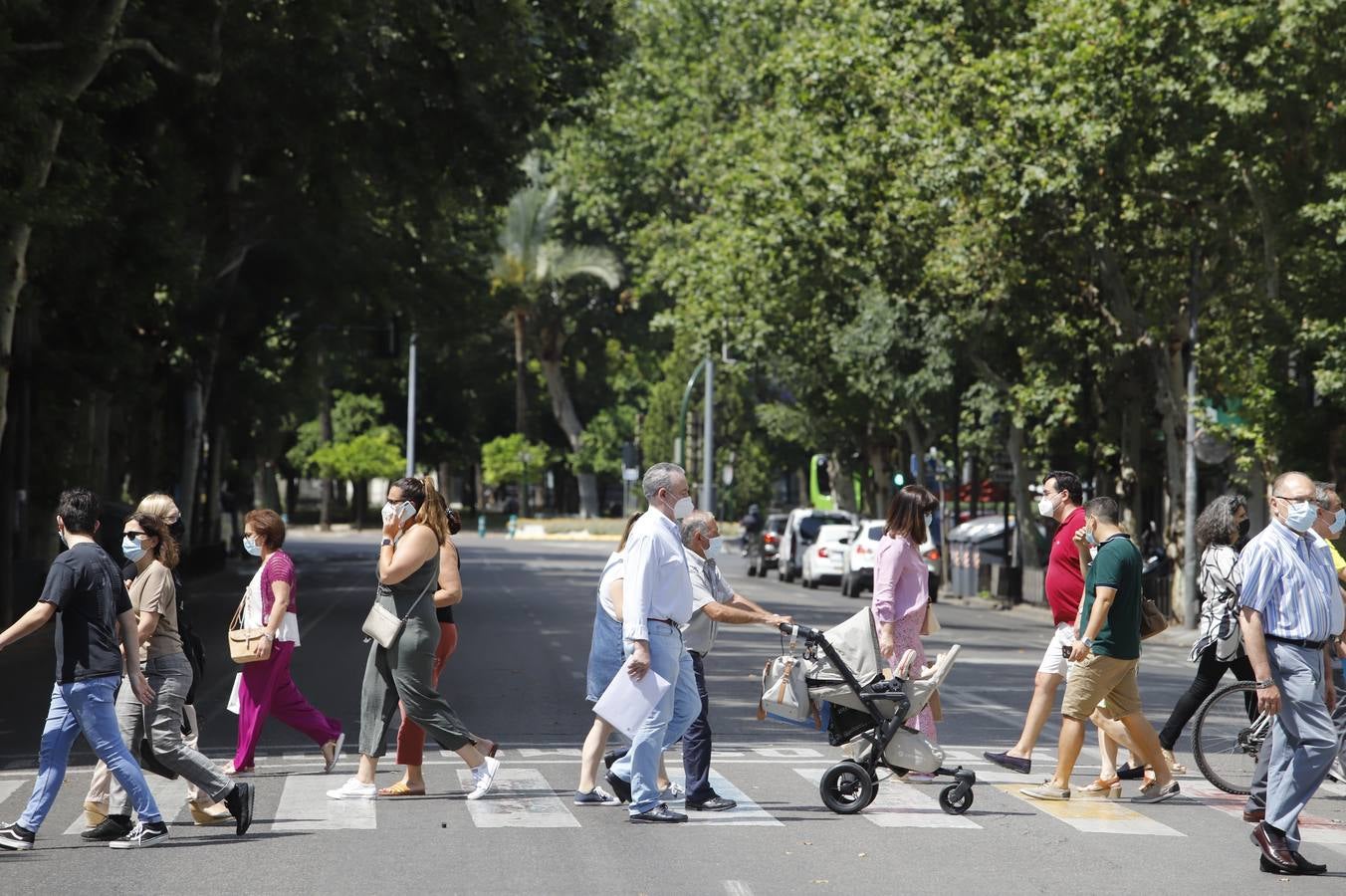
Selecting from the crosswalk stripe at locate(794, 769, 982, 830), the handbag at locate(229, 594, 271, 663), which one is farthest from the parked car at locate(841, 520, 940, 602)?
the handbag at locate(229, 594, 271, 663)

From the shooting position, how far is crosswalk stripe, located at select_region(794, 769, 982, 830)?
10414mm

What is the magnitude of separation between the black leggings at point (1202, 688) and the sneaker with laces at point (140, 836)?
5.94 m

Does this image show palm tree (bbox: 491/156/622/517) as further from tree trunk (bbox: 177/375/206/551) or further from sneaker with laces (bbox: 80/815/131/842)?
sneaker with laces (bbox: 80/815/131/842)

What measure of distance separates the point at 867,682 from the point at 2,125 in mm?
12254

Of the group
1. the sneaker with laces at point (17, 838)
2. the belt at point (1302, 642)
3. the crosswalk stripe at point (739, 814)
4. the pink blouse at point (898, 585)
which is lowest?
the crosswalk stripe at point (739, 814)

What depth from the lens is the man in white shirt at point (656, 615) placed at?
9953mm

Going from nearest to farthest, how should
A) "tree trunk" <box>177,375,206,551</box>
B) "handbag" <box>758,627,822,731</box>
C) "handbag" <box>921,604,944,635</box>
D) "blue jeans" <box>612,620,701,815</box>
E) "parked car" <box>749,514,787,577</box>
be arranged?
"blue jeans" <box>612,620,701,815</box> < "handbag" <box>758,627,822,731</box> < "handbag" <box>921,604,944,635</box> < "tree trunk" <box>177,375,206,551</box> < "parked car" <box>749,514,787,577</box>

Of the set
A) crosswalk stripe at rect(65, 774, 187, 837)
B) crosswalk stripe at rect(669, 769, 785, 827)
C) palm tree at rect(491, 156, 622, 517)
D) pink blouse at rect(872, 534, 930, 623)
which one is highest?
palm tree at rect(491, 156, 622, 517)

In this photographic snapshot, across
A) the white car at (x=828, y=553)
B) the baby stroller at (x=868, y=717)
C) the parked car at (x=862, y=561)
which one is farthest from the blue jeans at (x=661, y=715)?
the white car at (x=828, y=553)

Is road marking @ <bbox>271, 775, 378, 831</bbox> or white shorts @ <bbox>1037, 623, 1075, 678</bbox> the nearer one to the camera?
road marking @ <bbox>271, 775, 378, 831</bbox>

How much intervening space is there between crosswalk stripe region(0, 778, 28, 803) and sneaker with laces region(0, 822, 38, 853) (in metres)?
1.85

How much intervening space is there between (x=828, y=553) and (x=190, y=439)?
43.6 ft

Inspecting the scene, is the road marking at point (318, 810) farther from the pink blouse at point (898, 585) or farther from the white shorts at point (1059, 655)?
the white shorts at point (1059, 655)

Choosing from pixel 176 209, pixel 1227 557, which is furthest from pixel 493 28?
pixel 1227 557
